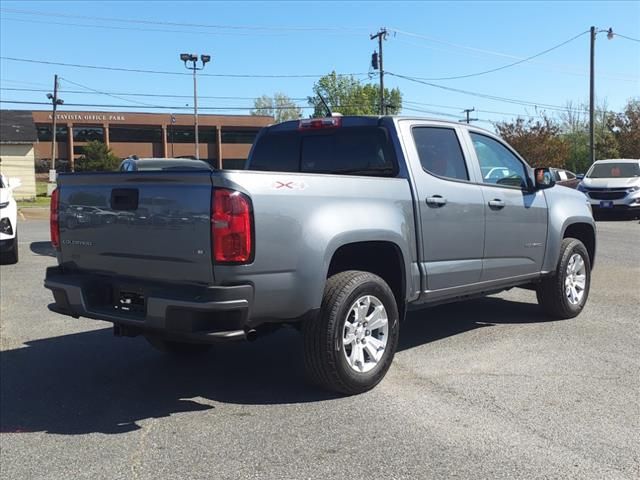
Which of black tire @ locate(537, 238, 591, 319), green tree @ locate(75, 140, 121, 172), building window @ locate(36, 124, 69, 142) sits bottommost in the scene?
black tire @ locate(537, 238, 591, 319)

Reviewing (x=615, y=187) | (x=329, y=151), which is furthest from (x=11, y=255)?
(x=615, y=187)

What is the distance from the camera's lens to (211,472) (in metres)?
3.44

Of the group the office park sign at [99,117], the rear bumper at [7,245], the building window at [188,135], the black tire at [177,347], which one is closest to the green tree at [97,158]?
the office park sign at [99,117]

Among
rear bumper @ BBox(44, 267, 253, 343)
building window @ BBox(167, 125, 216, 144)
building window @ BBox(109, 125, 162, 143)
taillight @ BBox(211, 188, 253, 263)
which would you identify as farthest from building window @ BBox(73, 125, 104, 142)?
taillight @ BBox(211, 188, 253, 263)

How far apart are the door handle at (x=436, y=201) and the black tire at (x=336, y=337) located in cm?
87

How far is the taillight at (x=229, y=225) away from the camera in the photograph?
380cm

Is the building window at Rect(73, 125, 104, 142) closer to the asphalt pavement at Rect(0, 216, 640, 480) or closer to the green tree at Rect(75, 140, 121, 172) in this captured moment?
the green tree at Rect(75, 140, 121, 172)

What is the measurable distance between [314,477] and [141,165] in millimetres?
9418

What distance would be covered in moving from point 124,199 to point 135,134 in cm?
7806

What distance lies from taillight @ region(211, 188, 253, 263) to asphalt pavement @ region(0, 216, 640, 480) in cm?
111

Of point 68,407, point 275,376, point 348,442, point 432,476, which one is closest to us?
point 432,476

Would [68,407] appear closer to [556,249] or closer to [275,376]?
[275,376]

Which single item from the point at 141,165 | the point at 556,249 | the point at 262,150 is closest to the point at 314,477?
the point at 262,150

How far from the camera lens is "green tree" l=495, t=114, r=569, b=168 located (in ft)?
153
